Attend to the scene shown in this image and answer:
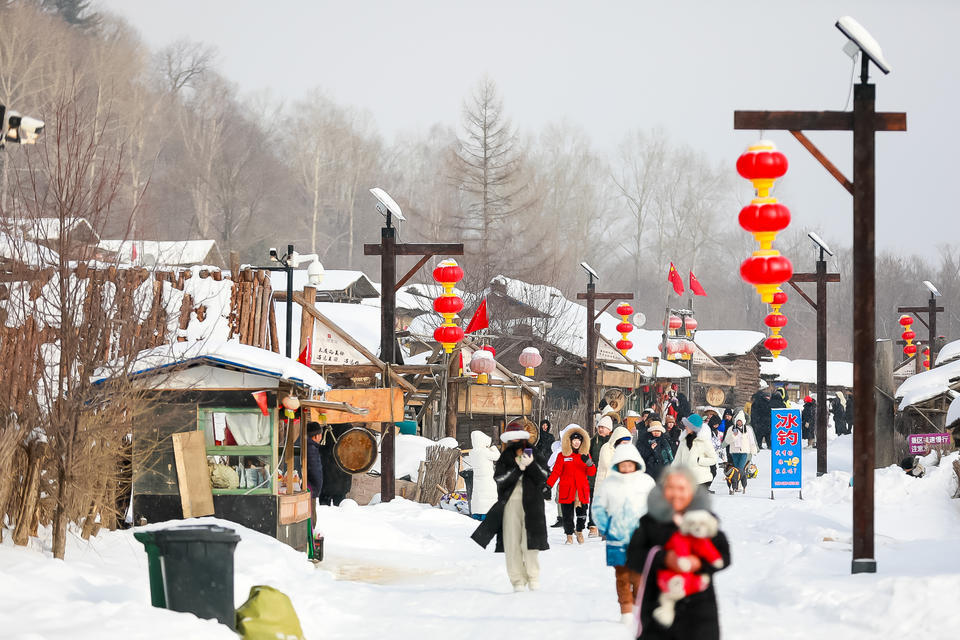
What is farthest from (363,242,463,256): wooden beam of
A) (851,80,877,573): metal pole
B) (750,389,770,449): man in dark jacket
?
(750,389,770,449): man in dark jacket

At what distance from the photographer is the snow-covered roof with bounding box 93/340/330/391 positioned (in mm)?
12047

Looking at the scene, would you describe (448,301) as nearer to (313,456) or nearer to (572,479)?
(313,456)

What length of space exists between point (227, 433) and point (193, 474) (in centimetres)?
58

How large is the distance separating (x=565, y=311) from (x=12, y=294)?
35.2m

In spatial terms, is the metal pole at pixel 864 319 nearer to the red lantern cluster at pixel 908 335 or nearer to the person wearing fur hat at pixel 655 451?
the person wearing fur hat at pixel 655 451

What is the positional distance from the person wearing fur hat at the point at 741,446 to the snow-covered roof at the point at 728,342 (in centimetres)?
3821

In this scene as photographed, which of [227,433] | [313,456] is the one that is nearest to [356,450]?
[313,456]

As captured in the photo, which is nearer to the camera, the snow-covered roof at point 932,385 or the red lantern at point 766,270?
the red lantern at point 766,270

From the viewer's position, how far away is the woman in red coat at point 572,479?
15586mm

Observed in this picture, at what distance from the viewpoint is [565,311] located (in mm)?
44906

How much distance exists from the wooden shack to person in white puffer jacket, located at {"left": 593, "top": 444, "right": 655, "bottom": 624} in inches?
164

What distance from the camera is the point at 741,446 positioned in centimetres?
2394

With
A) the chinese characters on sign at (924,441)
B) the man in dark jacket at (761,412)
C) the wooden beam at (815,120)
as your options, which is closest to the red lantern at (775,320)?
the chinese characters on sign at (924,441)

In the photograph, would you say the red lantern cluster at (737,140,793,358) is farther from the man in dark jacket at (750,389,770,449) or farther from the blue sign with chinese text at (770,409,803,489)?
the man in dark jacket at (750,389,770,449)
